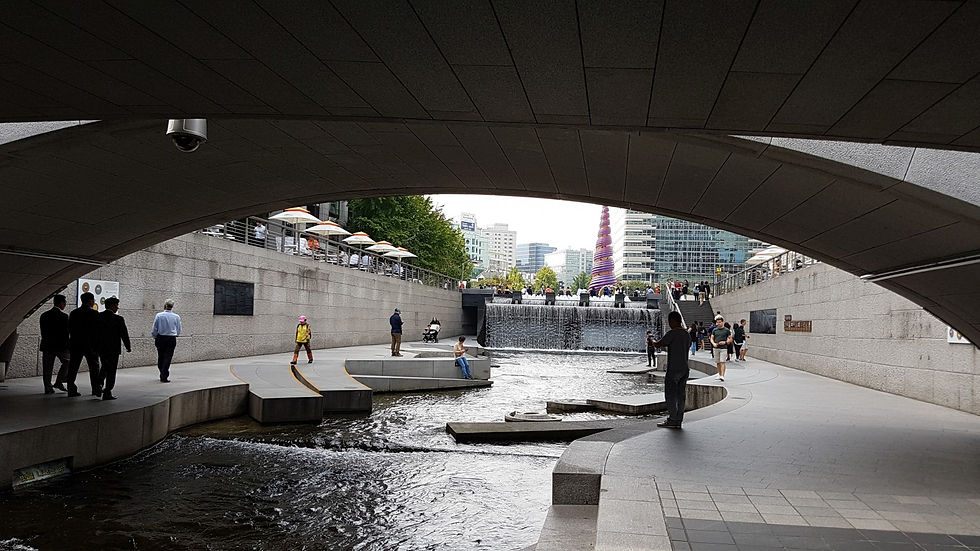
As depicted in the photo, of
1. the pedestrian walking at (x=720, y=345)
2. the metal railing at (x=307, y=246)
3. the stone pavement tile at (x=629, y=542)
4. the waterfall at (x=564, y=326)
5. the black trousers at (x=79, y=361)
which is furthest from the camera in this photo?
the waterfall at (x=564, y=326)

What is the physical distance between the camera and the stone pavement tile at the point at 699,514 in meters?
5.50

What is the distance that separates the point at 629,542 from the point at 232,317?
18732 millimetres

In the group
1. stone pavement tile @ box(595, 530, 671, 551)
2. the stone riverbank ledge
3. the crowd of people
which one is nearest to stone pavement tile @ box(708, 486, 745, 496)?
stone pavement tile @ box(595, 530, 671, 551)

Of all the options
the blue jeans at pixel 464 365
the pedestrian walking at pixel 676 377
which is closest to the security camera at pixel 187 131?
the pedestrian walking at pixel 676 377

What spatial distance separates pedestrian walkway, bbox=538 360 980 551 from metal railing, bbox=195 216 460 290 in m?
13.6

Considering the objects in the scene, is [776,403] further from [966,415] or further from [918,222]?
[918,222]

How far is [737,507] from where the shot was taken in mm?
5859

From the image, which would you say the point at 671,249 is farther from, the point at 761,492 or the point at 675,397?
the point at 761,492

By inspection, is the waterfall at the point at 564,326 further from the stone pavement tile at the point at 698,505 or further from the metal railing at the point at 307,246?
the stone pavement tile at the point at 698,505

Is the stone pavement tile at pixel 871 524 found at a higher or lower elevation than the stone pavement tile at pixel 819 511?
higher

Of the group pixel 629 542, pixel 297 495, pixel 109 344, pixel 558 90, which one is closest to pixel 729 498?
pixel 629 542

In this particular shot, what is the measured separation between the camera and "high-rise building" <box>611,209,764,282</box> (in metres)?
140

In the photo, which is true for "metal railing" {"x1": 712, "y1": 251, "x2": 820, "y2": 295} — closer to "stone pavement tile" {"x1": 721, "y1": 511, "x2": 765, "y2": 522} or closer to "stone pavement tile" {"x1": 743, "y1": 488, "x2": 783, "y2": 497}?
"stone pavement tile" {"x1": 743, "y1": 488, "x2": 783, "y2": 497}

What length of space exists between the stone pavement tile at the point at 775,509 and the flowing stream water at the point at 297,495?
2165mm
